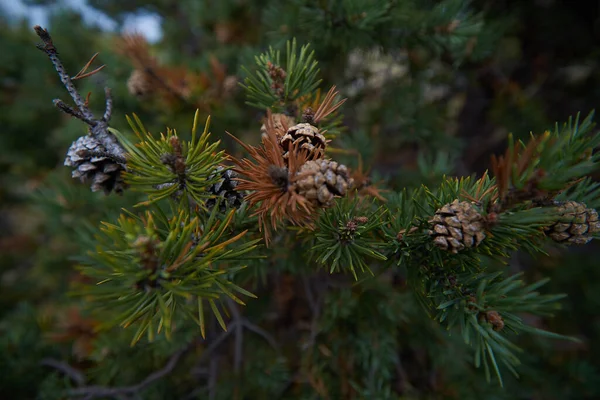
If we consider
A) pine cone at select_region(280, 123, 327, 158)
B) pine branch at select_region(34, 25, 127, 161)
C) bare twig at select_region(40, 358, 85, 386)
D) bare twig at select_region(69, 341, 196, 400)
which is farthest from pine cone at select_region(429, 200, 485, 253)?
bare twig at select_region(40, 358, 85, 386)

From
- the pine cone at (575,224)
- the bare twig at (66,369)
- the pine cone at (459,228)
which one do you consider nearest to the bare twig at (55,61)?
the pine cone at (459,228)

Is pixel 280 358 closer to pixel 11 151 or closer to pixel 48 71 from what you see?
pixel 48 71

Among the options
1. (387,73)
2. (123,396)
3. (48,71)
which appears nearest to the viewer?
(123,396)

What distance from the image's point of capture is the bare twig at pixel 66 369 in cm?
81

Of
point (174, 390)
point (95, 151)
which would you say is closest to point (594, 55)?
point (95, 151)

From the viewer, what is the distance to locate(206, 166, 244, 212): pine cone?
17.7 inches

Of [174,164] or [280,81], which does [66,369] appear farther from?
[280,81]

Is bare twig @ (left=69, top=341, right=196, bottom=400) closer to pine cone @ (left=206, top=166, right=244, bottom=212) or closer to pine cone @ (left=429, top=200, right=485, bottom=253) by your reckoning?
pine cone @ (left=206, top=166, right=244, bottom=212)

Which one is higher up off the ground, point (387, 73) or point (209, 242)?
point (387, 73)

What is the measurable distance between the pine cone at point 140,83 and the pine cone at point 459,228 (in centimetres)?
76

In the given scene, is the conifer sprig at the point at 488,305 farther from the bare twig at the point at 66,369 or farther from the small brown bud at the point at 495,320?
the bare twig at the point at 66,369

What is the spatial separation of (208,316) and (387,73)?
36.0 inches

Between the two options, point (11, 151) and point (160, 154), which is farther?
point (11, 151)

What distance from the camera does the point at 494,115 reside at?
3.78 feet
